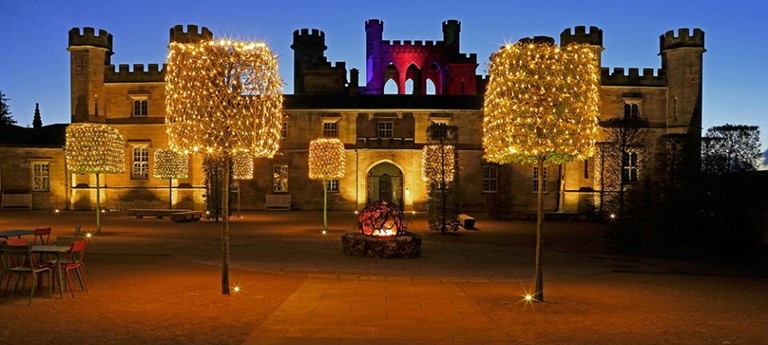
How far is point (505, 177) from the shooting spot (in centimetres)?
3950

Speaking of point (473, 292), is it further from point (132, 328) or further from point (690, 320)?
point (132, 328)

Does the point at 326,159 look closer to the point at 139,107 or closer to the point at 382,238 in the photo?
the point at 382,238

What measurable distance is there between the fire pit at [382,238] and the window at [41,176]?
110 feet

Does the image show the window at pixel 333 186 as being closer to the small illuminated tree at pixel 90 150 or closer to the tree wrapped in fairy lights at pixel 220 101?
the small illuminated tree at pixel 90 150

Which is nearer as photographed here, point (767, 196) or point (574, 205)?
point (767, 196)

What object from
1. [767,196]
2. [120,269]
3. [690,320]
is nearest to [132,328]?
[120,269]

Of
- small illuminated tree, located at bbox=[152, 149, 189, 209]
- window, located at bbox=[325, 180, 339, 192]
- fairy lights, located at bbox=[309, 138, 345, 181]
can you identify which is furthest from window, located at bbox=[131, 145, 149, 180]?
fairy lights, located at bbox=[309, 138, 345, 181]

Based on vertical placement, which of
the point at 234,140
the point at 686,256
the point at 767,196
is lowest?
the point at 686,256

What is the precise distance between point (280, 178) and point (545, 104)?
111ft

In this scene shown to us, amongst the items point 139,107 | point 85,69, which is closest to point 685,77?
point 139,107

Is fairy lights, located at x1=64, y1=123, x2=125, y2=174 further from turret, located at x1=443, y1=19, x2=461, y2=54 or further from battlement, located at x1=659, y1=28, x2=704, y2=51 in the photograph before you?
turret, located at x1=443, y1=19, x2=461, y2=54

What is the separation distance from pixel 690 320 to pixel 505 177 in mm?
30334

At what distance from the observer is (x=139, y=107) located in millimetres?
43188

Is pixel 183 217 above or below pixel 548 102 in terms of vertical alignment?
below
